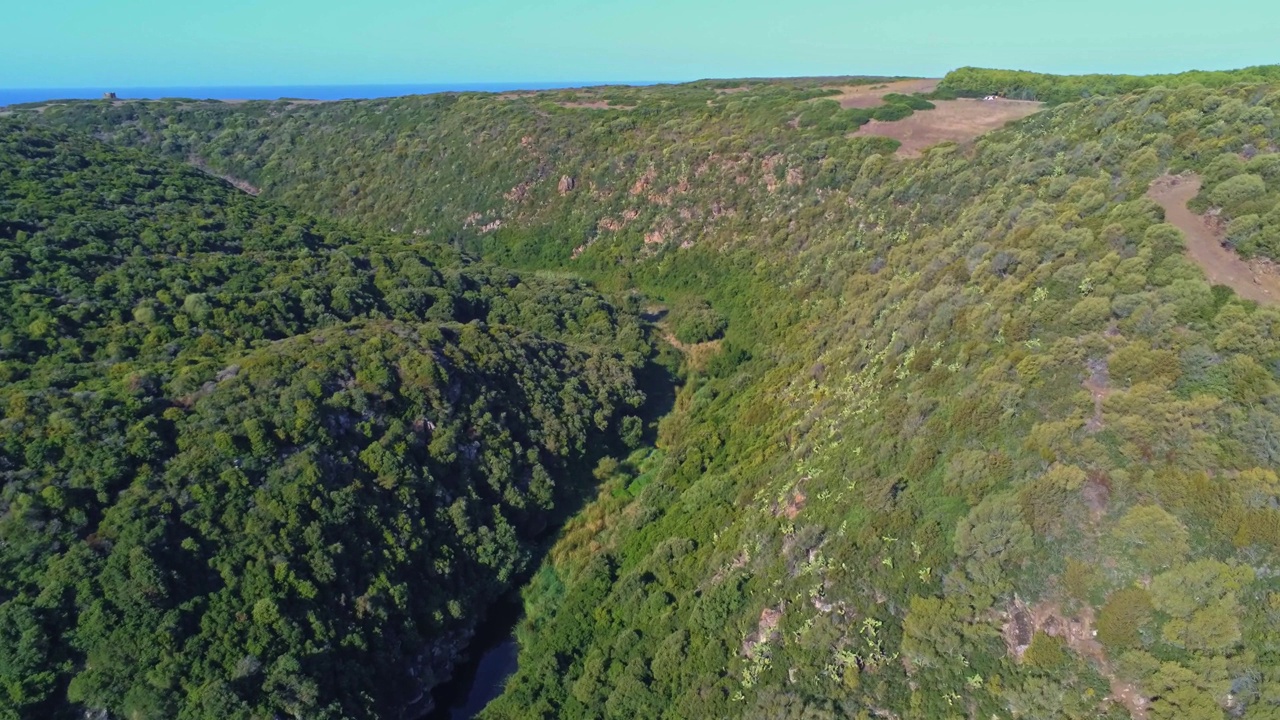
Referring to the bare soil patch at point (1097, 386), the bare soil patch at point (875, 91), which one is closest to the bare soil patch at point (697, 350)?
the bare soil patch at point (1097, 386)

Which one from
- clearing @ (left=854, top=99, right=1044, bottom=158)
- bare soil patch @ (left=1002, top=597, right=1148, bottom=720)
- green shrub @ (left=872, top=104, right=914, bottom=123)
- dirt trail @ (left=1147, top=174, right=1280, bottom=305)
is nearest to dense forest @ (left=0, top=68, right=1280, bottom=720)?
bare soil patch @ (left=1002, top=597, right=1148, bottom=720)

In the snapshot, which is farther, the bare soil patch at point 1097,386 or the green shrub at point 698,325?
the green shrub at point 698,325

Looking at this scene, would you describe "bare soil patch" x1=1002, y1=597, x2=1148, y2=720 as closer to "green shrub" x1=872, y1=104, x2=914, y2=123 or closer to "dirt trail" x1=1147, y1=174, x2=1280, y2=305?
"dirt trail" x1=1147, y1=174, x2=1280, y2=305

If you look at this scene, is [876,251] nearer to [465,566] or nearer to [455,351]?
[455,351]

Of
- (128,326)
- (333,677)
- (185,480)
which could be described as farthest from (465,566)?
(128,326)

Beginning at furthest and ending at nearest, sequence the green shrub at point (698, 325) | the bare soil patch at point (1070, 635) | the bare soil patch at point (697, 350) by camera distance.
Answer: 1. the green shrub at point (698, 325)
2. the bare soil patch at point (697, 350)
3. the bare soil patch at point (1070, 635)

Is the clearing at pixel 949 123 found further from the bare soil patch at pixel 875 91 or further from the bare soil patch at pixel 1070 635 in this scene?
the bare soil patch at pixel 1070 635

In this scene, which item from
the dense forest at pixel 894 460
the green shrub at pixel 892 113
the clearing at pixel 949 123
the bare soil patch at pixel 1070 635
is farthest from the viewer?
the green shrub at pixel 892 113

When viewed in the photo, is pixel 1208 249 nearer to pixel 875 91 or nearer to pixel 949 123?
pixel 949 123
